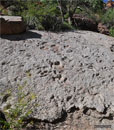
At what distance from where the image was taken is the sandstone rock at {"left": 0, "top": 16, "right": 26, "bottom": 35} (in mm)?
3712

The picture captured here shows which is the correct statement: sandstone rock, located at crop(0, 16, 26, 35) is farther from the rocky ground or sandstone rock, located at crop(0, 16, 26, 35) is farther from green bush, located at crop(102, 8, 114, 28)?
green bush, located at crop(102, 8, 114, 28)

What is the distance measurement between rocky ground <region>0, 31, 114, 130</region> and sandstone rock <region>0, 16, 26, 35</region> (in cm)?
16

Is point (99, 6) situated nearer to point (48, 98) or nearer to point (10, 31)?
point (10, 31)

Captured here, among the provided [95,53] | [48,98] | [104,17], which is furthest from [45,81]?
[104,17]

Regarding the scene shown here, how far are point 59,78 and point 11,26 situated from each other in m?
1.99

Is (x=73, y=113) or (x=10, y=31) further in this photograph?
(x=10, y=31)

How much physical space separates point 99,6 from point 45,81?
21.1 ft

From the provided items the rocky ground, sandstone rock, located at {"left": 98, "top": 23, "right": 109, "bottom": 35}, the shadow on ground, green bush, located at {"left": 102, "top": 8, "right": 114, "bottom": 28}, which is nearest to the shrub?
the rocky ground

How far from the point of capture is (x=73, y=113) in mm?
2424

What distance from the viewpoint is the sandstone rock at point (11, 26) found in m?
3.71

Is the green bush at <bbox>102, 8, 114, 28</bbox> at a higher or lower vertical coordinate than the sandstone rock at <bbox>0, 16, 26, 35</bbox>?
higher

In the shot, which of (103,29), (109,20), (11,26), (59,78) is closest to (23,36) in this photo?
(11,26)

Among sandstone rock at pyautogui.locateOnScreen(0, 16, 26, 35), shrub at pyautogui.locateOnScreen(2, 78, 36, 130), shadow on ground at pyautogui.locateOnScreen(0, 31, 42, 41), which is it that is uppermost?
sandstone rock at pyautogui.locateOnScreen(0, 16, 26, 35)

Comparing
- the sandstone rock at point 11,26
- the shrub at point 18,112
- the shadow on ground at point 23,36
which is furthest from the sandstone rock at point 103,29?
the shrub at point 18,112
